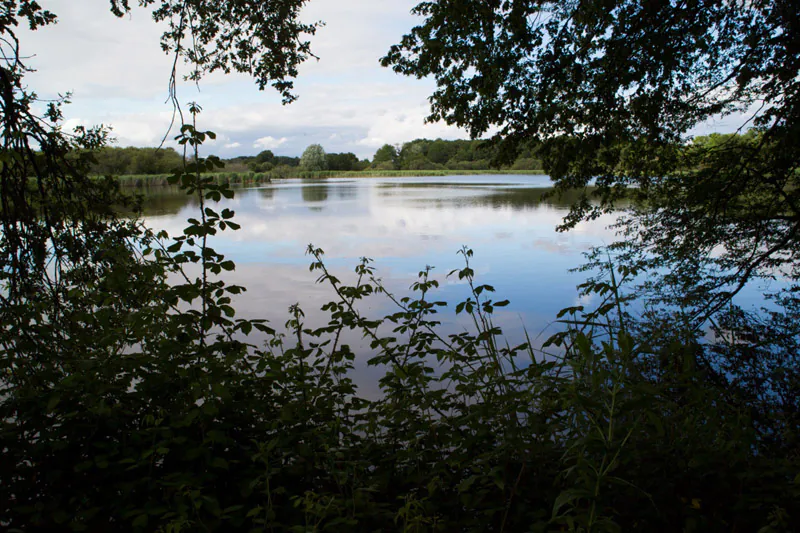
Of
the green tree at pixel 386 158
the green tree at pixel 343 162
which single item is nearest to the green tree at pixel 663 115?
the green tree at pixel 343 162

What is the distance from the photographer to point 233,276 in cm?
781

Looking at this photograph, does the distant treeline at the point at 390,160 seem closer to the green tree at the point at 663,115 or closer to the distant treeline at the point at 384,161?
the distant treeline at the point at 384,161

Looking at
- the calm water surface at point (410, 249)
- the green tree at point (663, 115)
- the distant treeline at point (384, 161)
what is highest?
the distant treeline at point (384, 161)

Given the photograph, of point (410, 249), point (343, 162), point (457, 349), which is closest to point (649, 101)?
point (457, 349)

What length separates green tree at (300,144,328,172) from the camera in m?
48.6

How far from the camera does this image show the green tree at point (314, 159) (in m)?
48.6

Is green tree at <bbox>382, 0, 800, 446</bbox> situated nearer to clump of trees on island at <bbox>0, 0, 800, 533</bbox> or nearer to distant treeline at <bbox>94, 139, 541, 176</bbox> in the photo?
clump of trees on island at <bbox>0, 0, 800, 533</bbox>

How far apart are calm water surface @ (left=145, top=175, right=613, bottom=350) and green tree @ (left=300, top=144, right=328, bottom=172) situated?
31.9 metres

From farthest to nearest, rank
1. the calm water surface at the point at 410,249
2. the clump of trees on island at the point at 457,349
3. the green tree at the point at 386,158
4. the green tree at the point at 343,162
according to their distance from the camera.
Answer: the green tree at the point at 386,158, the green tree at the point at 343,162, the calm water surface at the point at 410,249, the clump of trees on island at the point at 457,349

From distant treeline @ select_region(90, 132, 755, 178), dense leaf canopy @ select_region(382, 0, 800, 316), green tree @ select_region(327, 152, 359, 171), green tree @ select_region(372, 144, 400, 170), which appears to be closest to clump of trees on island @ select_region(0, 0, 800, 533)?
dense leaf canopy @ select_region(382, 0, 800, 316)

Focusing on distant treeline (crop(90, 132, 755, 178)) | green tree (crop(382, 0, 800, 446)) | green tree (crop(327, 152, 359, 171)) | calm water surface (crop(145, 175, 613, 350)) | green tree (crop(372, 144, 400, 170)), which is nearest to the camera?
green tree (crop(382, 0, 800, 446))

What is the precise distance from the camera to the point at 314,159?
49625mm

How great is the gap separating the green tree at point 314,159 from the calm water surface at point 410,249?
3188 centimetres

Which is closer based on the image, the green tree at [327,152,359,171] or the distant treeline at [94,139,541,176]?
the distant treeline at [94,139,541,176]
